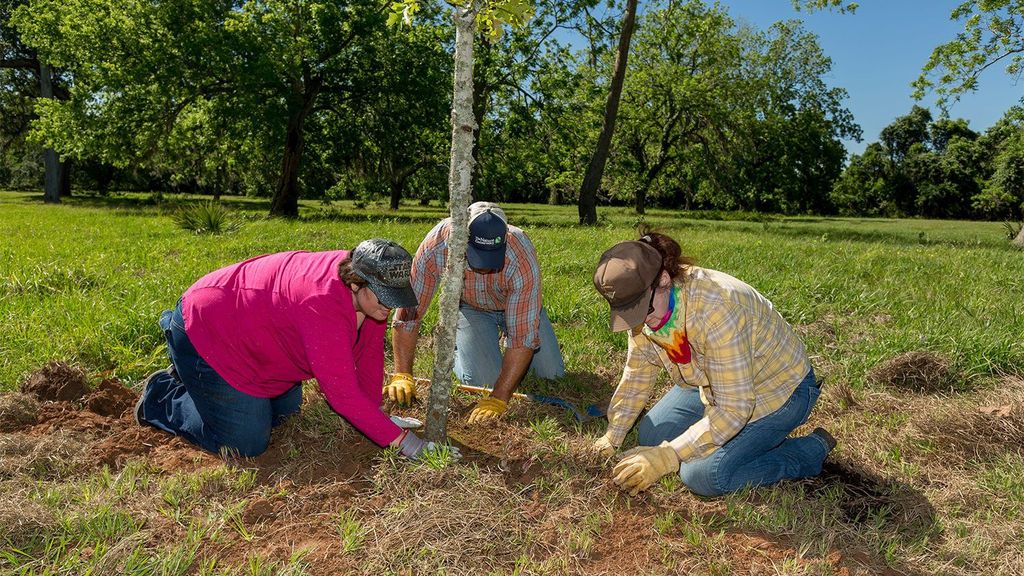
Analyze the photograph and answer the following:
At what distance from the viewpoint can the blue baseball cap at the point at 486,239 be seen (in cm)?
349

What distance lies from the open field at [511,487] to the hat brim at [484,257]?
0.97 m

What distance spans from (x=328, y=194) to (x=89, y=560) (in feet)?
62.1

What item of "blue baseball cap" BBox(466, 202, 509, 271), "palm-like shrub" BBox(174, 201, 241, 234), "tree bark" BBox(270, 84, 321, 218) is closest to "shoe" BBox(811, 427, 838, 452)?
"blue baseball cap" BBox(466, 202, 509, 271)

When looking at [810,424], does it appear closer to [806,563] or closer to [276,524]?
[806,563]

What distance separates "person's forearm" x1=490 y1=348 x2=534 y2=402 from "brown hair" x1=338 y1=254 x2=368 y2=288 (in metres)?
1.46

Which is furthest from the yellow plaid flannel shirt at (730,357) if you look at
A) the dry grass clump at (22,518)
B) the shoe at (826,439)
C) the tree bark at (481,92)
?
the tree bark at (481,92)

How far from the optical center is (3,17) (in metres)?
25.0

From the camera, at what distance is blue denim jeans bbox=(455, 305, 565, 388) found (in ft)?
15.2

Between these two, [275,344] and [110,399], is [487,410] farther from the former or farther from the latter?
[110,399]

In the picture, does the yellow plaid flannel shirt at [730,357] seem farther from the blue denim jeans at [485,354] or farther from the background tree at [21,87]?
the background tree at [21,87]

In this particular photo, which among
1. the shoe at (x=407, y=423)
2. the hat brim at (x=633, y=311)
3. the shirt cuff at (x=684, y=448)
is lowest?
the shoe at (x=407, y=423)

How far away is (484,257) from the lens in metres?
3.54

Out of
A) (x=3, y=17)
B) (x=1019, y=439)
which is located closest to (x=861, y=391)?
(x=1019, y=439)

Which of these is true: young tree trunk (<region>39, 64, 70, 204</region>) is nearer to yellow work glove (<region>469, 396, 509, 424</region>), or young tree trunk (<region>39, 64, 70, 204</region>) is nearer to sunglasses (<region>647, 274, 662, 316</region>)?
yellow work glove (<region>469, 396, 509, 424</region>)
